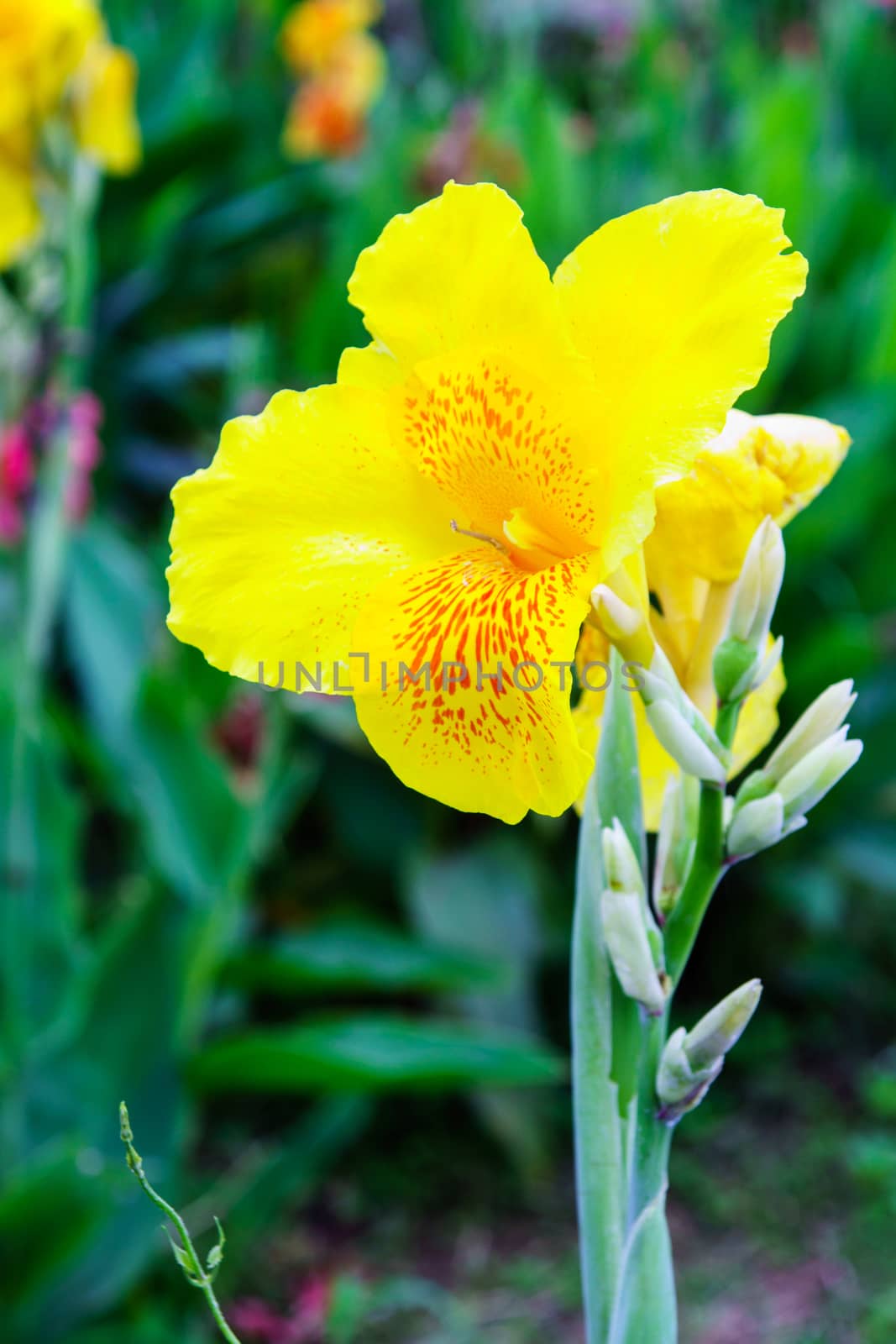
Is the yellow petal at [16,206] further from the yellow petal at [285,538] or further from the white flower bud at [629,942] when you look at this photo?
the white flower bud at [629,942]

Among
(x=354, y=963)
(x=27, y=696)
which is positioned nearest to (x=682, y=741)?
(x=27, y=696)

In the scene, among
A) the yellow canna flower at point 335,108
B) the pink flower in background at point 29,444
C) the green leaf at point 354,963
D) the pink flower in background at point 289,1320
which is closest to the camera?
the pink flower in background at point 29,444

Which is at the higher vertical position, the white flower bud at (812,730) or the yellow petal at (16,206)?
the yellow petal at (16,206)

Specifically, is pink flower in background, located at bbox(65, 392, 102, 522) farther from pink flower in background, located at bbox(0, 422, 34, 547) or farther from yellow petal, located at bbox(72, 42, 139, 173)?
yellow petal, located at bbox(72, 42, 139, 173)

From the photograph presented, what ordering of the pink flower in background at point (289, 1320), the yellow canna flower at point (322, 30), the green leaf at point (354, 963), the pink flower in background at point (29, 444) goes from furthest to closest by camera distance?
the yellow canna flower at point (322, 30), the green leaf at point (354, 963), the pink flower in background at point (289, 1320), the pink flower in background at point (29, 444)

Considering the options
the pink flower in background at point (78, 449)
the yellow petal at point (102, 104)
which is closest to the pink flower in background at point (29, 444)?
the pink flower in background at point (78, 449)

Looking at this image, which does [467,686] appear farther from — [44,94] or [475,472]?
[44,94]

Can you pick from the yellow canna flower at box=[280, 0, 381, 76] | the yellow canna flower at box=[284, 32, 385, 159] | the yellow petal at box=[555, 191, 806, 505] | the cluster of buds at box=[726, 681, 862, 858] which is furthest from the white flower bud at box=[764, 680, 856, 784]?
the yellow canna flower at box=[280, 0, 381, 76]

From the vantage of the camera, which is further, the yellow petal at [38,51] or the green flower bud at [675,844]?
the yellow petal at [38,51]

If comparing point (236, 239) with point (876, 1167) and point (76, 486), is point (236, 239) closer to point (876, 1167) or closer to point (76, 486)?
point (76, 486)
